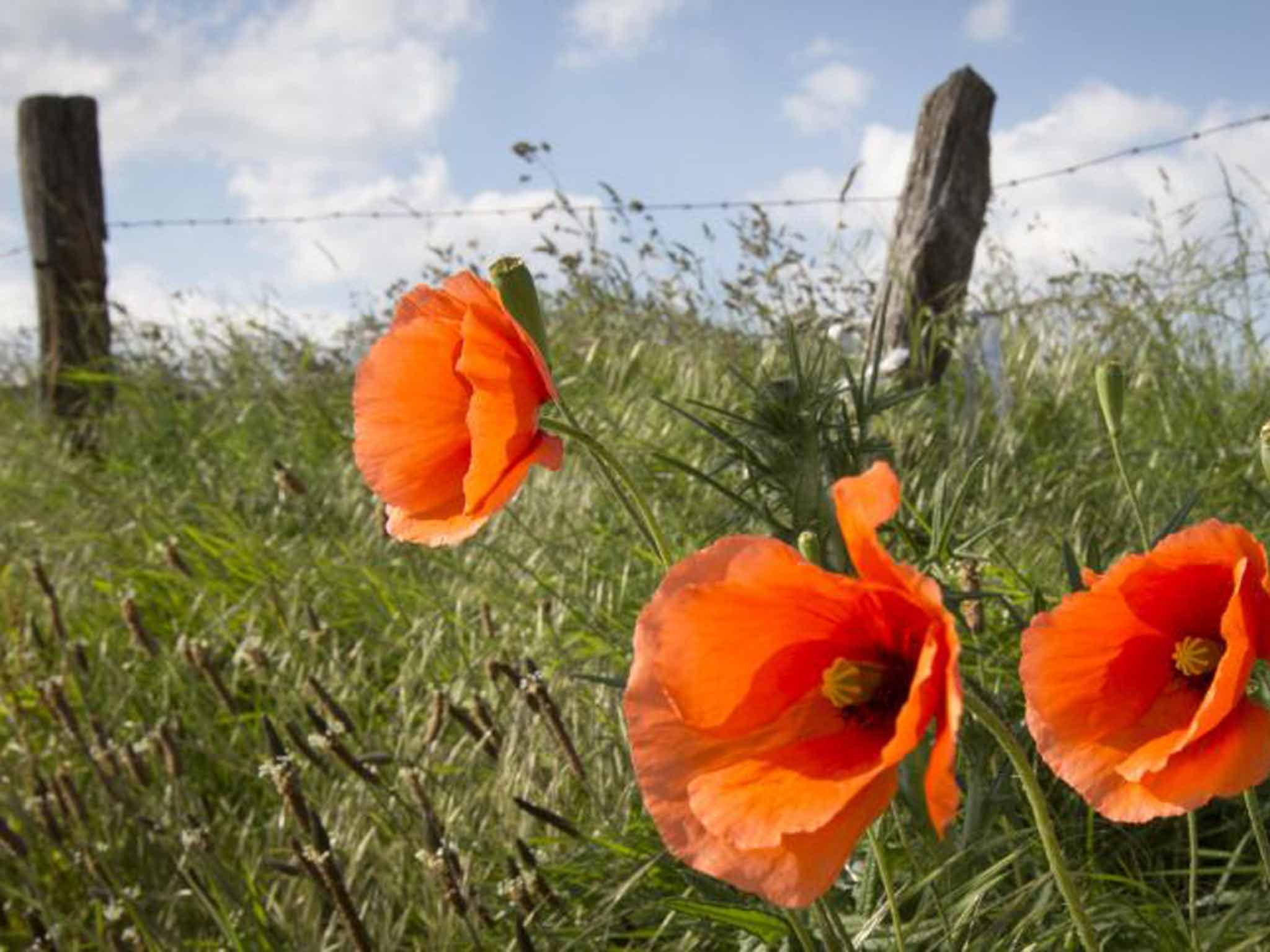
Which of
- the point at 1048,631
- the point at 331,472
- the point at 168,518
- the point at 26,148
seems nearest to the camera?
the point at 1048,631

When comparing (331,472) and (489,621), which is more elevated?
(331,472)

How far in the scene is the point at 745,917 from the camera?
1.31m

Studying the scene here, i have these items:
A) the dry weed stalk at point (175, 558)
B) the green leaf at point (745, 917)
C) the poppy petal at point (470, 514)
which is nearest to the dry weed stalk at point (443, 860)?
the green leaf at point (745, 917)

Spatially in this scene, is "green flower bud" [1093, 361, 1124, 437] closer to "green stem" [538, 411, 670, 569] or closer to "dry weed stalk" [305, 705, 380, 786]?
"green stem" [538, 411, 670, 569]

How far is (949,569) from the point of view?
1.86 m

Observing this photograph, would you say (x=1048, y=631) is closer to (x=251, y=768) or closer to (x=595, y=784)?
(x=595, y=784)

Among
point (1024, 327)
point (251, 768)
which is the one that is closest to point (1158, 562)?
point (251, 768)

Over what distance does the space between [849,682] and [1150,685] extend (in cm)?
22

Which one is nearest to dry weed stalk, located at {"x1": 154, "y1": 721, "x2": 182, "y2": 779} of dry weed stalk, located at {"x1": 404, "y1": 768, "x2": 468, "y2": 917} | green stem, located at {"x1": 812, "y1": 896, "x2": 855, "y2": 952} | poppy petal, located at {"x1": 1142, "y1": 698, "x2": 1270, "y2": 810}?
dry weed stalk, located at {"x1": 404, "y1": 768, "x2": 468, "y2": 917}

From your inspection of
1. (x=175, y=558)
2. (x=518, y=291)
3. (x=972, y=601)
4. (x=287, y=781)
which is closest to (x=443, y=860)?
(x=287, y=781)

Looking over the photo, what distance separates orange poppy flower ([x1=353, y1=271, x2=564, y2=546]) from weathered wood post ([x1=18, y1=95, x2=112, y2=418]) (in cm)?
570

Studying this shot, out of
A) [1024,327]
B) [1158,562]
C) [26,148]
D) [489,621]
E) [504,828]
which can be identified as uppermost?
[26,148]

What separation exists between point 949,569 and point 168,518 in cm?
263

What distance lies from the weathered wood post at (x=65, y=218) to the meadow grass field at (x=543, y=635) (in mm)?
991
